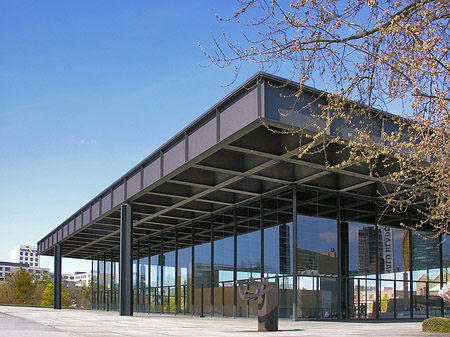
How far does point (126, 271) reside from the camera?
91.9 feet

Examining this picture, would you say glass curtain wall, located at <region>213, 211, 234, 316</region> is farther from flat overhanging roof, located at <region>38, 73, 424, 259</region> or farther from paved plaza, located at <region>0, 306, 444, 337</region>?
paved plaza, located at <region>0, 306, 444, 337</region>

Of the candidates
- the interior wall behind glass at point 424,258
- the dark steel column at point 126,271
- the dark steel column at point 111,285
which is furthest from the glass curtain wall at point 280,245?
the dark steel column at point 111,285

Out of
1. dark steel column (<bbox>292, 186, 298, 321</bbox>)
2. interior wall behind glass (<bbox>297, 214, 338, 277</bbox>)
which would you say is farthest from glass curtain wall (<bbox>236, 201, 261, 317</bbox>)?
interior wall behind glass (<bbox>297, 214, 338, 277</bbox>)

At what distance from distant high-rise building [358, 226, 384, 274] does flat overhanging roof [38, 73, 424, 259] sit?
4.66 ft

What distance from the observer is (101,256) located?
57031mm

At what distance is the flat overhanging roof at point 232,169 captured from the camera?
17016 millimetres

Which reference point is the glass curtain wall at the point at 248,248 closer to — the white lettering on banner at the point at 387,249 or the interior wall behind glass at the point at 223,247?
the interior wall behind glass at the point at 223,247

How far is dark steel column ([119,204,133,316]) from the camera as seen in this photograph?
2773 centimetres

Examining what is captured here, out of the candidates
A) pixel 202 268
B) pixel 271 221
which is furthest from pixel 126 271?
pixel 271 221

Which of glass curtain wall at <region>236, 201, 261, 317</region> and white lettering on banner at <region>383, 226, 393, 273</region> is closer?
glass curtain wall at <region>236, 201, 261, 317</region>

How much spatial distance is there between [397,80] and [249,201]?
2048cm

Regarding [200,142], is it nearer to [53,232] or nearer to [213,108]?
[213,108]

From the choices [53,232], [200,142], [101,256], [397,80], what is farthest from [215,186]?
[101,256]

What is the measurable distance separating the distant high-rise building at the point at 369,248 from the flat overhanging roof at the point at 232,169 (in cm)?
142
